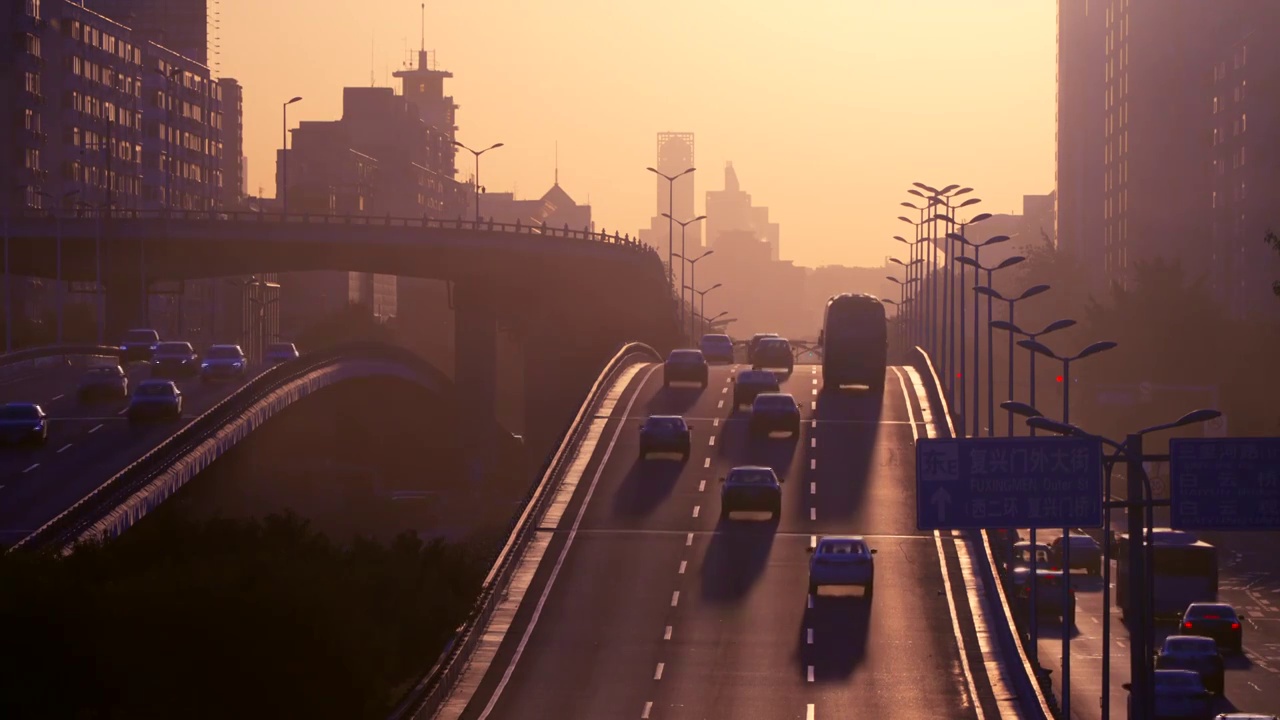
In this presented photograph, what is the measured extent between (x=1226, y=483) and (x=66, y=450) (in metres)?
49.3

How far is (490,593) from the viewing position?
48.5m

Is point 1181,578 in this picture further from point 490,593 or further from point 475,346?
point 475,346

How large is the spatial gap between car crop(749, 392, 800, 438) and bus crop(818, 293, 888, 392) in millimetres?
8657

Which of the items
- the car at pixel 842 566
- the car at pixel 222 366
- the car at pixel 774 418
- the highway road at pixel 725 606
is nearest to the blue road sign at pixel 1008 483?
the highway road at pixel 725 606

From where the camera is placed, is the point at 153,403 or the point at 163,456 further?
the point at 153,403

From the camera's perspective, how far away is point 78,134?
15550 cm

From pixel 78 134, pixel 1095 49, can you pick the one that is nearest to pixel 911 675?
pixel 78 134

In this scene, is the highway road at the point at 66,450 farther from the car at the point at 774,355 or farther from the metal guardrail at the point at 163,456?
the car at the point at 774,355

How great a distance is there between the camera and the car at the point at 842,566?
49125 mm

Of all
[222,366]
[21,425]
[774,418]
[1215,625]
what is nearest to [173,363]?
[222,366]

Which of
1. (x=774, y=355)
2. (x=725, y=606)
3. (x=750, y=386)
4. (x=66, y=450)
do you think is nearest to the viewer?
(x=725, y=606)

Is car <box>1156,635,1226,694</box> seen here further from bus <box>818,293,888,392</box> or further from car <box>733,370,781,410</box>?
car <box>733,370,781,410</box>

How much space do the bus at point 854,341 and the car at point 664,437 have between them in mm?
14814

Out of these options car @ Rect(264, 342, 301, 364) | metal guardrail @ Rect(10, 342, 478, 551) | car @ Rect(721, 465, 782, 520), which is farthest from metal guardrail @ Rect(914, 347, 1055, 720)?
car @ Rect(264, 342, 301, 364)
